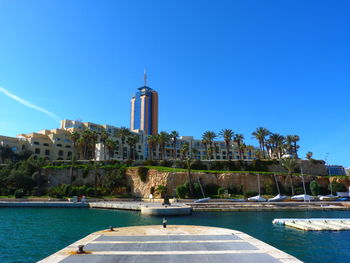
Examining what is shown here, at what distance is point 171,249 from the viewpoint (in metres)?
15.6

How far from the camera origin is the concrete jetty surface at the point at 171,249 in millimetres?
13500

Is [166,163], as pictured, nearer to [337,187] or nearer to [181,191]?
[181,191]

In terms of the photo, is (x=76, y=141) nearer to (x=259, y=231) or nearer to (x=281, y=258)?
(x=259, y=231)

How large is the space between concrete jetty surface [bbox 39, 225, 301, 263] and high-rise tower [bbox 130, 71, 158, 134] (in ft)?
531

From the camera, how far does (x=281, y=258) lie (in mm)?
13617

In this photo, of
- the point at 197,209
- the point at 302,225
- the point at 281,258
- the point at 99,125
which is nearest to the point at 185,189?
the point at 197,209

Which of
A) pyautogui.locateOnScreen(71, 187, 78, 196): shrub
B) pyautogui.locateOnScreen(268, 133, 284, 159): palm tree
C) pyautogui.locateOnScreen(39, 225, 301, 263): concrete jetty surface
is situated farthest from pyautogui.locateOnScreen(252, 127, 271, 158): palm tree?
pyautogui.locateOnScreen(39, 225, 301, 263): concrete jetty surface

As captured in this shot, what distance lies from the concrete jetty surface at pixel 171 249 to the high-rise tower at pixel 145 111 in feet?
531

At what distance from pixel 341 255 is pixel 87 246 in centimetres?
1785

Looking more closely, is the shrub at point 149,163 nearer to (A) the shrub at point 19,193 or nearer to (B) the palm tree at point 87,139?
(B) the palm tree at point 87,139

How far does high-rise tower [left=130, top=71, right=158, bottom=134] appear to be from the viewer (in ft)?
604

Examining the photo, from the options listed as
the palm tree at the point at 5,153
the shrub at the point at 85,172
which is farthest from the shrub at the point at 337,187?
the palm tree at the point at 5,153

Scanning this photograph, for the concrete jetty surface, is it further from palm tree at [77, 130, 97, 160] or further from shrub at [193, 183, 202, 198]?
palm tree at [77, 130, 97, 160]

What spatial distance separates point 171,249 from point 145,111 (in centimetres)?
17207
